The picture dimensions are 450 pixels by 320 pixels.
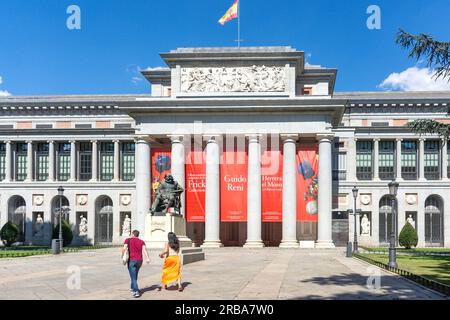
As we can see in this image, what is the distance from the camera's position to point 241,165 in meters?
59.3

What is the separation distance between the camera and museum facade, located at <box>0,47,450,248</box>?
59062mm

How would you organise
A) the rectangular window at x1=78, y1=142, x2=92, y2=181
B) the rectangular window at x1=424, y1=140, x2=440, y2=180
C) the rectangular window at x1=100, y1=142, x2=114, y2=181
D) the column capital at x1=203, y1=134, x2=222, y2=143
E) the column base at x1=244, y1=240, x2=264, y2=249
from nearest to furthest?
the column base at x1=244, y1=240, x2=264, y2=249 < the column capital at x1=203, y1=134, x2=222, y2=143 < the rectangular window at x1=424, y1=140, x2=440, y2=180 < the rectangular window at x1=100, y1=142, x2=114, y2=181 < the rectangular window at x1=78, y1=142, x2=92, y2=181

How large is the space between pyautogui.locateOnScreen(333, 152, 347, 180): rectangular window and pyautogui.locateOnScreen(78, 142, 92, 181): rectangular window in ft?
106

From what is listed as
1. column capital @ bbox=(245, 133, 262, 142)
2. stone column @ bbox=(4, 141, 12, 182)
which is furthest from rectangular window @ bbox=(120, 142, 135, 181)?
column capital @ bbox=(245, 133, 262, 142)

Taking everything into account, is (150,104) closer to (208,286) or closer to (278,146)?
(278,146)

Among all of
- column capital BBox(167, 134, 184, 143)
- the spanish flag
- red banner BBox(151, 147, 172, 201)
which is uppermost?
the spanish flag

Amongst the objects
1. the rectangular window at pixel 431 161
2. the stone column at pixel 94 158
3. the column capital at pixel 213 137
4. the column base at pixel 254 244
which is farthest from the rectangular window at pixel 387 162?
the stone column at pixel 94 158

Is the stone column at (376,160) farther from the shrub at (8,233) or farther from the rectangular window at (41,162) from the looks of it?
the shrub at (8,233)

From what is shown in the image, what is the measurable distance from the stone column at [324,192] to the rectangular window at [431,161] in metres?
22.9

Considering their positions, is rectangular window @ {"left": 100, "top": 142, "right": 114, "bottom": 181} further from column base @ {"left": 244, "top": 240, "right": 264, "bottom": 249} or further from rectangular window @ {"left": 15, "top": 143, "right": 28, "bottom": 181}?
column base @ {"left": 244, "top": 240, "right": 264, "bottom": 249}

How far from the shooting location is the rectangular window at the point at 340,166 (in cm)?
7606

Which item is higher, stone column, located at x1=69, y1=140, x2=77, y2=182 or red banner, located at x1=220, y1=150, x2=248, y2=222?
stone column, located at x1=69, y1=140, x2=77, y2=182

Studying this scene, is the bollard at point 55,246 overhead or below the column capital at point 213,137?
below

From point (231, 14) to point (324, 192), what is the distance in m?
20.2
